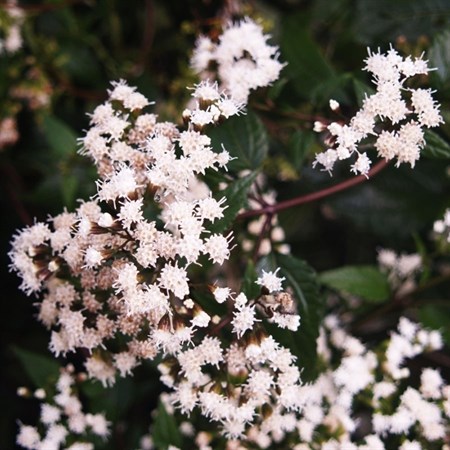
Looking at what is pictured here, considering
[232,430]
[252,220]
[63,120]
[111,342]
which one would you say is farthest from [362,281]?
[63,120]

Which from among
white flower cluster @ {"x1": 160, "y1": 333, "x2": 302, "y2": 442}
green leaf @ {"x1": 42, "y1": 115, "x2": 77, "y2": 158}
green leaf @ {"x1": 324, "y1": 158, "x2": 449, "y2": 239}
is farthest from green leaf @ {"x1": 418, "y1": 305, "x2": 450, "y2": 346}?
green leaf @ {"x1": 42, "y1": 115, "x2": 77, "y2": 158}

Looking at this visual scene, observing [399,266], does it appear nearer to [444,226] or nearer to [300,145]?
Answer: [444,226]

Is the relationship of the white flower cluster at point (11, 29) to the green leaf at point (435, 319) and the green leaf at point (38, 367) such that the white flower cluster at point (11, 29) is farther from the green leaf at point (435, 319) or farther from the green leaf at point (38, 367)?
the green leaf at point (435, 319)

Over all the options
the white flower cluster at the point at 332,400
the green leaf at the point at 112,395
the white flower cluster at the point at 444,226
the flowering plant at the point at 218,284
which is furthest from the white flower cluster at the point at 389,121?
the green leaf at the point at 112,395

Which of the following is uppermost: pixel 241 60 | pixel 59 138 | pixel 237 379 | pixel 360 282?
pixel 59 138

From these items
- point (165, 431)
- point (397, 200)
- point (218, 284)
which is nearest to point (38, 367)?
point (165, 431)

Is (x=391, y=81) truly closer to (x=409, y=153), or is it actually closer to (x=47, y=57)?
(x=409, y=153)
